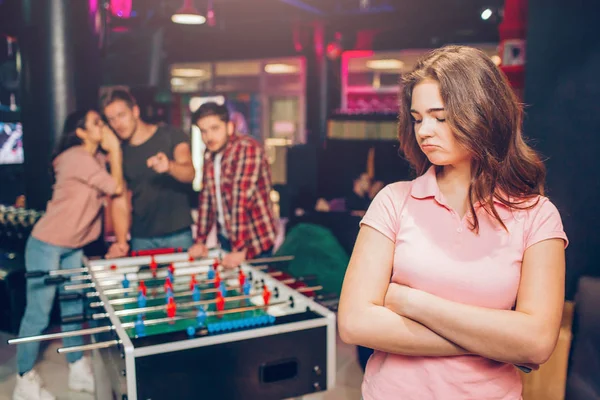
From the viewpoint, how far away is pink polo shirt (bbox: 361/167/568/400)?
1.32 meters

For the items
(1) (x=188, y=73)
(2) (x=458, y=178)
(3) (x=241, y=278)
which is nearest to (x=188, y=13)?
(3) (x=241, y=278)

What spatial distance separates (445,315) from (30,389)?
3.06 metres

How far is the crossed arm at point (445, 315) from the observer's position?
1.28 meters

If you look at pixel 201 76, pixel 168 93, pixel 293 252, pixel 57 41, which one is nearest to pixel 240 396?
pixel 293 252

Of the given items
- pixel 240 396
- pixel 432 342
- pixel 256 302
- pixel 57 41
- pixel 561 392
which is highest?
pixel 57 41

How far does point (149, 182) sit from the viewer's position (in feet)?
13.6

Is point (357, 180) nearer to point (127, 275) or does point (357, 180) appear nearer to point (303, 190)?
point (303, 190)

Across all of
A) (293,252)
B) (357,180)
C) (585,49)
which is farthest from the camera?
(357,180)

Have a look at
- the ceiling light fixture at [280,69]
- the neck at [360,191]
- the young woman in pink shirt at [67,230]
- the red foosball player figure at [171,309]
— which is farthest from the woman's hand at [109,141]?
the ceiling light fixture at [280,69]

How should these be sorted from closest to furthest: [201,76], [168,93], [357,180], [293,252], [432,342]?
[432,342] < [293,252] < [357,180] < [168,93] < [201,76]

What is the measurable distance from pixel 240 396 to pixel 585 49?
2.30 meters

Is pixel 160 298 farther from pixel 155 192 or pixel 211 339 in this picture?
pixel 155 192

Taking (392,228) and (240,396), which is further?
(240,396)

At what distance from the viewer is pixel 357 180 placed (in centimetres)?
749
